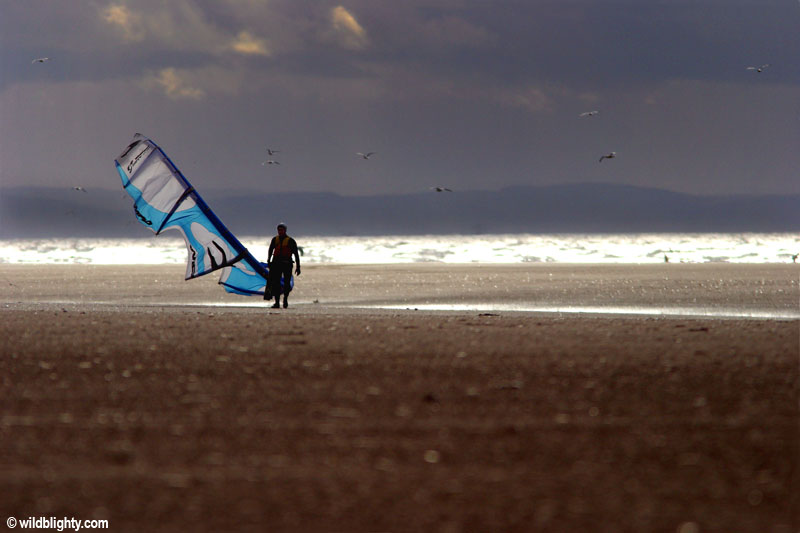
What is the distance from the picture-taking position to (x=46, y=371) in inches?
418

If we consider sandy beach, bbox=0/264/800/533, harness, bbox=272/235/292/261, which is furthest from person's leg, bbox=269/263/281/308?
sandy beach, bbox=0/264/800/533

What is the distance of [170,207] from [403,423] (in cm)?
1530

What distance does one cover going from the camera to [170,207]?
22297 mm

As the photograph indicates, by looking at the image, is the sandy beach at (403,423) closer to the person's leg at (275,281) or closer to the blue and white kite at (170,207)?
the person's leg at (275,281)

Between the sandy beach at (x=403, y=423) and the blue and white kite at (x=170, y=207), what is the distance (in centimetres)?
598

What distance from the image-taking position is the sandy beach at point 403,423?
579cm

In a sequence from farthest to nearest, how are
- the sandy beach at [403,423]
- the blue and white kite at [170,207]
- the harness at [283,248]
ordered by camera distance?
the blue and white kite at [170,207] → the harness at [283,248] → the sandy beach at [403,423]

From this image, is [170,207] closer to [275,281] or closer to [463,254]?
[275,281]

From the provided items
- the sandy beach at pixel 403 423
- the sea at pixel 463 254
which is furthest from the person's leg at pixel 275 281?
the sea at pixel 463 254

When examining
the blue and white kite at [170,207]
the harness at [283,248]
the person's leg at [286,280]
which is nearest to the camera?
the harness at [283,248]

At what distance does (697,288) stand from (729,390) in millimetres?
18430

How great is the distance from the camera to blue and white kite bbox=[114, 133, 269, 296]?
2239 cm

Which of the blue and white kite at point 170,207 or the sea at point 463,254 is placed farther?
the sea at point 463,254

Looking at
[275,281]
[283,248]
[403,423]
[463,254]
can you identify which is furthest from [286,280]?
[463,254]
